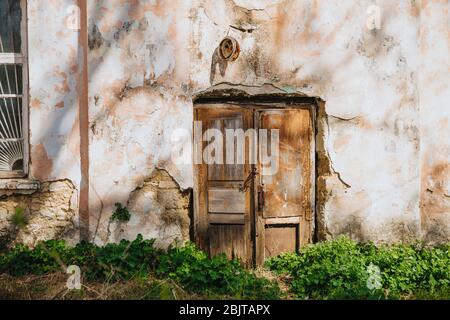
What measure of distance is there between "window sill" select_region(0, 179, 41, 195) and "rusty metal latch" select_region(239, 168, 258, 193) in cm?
229

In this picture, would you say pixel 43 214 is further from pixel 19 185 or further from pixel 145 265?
pixel 145 265

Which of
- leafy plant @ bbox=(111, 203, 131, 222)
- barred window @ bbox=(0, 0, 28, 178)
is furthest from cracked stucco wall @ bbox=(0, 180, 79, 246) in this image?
leafy plant @ bbox=(111, 203, 131, 222)

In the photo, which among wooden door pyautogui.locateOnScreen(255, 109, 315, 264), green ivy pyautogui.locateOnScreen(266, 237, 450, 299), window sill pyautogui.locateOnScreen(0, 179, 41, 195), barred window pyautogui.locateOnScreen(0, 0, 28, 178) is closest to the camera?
green ivy pyautogui.locateOnScreen(266, 237, 450, 299)

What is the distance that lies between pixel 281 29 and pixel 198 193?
2.12m

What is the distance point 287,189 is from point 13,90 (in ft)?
11.1

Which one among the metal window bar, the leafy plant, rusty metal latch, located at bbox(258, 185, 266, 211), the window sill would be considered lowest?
the leafy plant

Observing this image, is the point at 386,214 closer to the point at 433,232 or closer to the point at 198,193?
the point at 433,232

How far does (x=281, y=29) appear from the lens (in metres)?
5.55

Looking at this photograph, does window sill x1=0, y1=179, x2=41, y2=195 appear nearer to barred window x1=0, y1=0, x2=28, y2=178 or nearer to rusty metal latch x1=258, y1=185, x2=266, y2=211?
barred window x1=0, y1=0, x2=28, y2=178

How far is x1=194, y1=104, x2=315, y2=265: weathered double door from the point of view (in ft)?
18.3

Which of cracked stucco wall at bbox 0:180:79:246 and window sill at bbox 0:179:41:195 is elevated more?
window sill at bbox 0:179:41:195

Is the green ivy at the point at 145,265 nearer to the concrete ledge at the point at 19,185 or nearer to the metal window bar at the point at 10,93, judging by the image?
the concrete ledge at the point at 19,185
